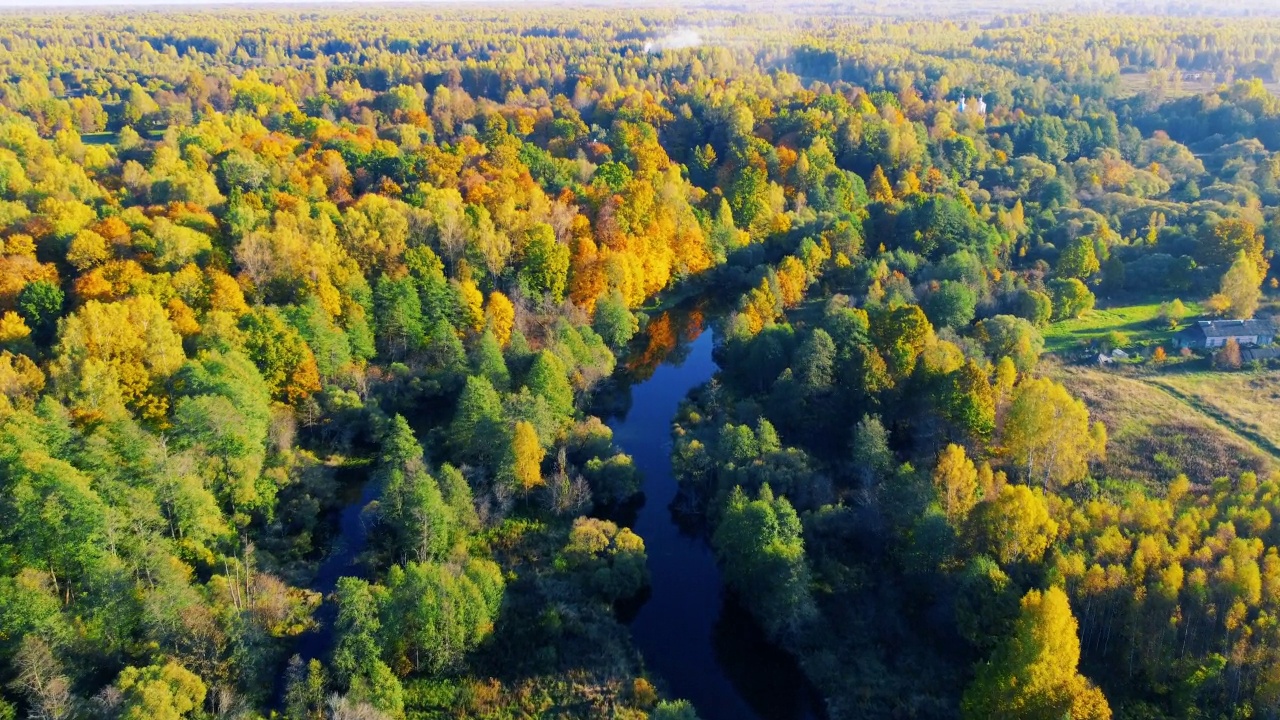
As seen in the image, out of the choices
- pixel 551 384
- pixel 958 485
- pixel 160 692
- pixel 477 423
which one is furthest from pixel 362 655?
pixel 958 485

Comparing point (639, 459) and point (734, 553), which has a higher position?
point (734, 553)

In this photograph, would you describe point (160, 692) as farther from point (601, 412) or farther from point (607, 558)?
point (601, 412)

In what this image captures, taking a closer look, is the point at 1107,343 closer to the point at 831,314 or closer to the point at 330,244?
the point at 831,314

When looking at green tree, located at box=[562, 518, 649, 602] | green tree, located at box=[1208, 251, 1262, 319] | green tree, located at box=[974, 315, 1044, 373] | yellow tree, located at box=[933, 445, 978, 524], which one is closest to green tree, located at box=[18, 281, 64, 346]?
green tree, located at box=[562, 518, 649, 602]

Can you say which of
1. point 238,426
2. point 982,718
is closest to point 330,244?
point 238,426

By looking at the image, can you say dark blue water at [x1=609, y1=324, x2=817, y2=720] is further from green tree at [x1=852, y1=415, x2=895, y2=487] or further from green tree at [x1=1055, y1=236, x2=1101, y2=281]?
green tree at [x1=1055, y1=236, x2=1101, y2=281]
